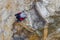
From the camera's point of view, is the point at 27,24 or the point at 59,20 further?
the point at 59,20

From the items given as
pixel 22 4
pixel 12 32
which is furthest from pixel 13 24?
pixel 22 4

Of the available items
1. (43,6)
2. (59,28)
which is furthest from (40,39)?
(43,6)

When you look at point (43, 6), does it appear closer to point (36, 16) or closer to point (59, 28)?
point (36, 16)

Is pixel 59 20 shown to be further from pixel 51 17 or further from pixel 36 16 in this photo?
pixel 36 16

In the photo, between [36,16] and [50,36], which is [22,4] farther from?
[50,36]

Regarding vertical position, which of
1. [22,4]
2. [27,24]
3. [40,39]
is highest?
[22,4]

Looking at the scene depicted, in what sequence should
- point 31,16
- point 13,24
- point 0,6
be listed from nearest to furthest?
point 0,6 < point 13,24 < point 31,16

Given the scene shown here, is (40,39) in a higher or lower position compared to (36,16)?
lower

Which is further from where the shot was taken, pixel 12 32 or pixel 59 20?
pixel 59 20

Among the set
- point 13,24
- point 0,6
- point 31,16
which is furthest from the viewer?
point 31,16

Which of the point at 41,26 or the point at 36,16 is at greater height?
the point at 36,16
